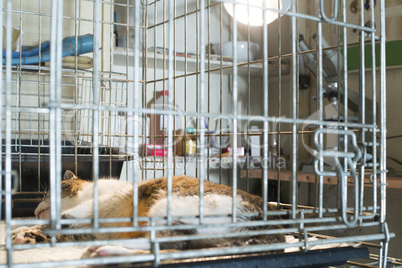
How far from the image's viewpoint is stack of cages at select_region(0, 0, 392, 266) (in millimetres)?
616

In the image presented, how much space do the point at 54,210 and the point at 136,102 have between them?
19 centimetres

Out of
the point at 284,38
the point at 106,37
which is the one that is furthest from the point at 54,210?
the point at 284,38

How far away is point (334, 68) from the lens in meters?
A: 2.02

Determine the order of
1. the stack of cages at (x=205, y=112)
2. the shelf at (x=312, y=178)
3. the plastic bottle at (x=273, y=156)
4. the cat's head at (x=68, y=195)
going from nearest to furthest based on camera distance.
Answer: the stack of cages at (x=205, y=112) → the cat's head at (x=68, y=195) → the shelf at (x=312, y=178) → the plastic bottle at (x=273, y=156)

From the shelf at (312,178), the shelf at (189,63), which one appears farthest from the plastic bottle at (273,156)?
the shelf at (189,63)

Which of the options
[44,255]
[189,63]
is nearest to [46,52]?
[189,63]

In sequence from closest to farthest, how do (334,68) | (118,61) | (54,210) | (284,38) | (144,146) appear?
1. (54,210)
2. (144,146)
3. (334,68)
4. (118,61)
5. (284,38)

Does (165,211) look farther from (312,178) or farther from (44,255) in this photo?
(312,178)

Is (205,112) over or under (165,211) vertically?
over

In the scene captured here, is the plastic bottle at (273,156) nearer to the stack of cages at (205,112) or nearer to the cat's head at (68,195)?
the stack of cages at (205,112)

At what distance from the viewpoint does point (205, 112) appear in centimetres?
81

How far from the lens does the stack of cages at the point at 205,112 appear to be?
2.02ft

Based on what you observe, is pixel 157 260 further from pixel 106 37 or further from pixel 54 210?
pixel 106 37

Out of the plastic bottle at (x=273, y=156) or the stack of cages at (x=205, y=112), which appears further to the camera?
the plastic bottle at (x=273, y=156)
